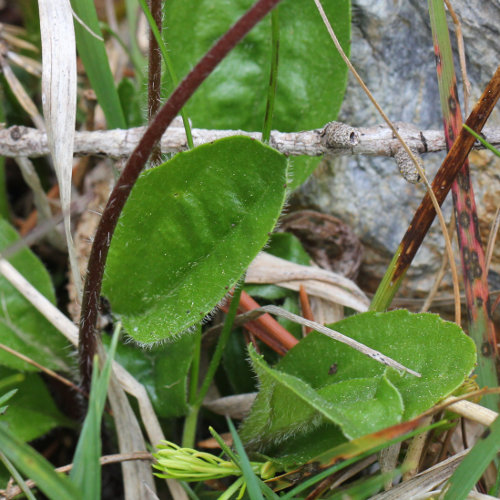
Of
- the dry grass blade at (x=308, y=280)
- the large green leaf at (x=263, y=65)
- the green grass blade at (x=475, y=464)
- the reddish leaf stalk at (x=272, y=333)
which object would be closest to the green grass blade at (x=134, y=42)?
the large green leaf at (x=263, y=65)

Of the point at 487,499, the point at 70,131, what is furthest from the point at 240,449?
the point at 70,131

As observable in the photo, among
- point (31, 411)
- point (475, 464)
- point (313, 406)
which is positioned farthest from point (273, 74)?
point (31, 411)

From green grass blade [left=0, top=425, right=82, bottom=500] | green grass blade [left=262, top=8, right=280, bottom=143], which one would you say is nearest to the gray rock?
green grass blade [left=262, top=8, right=280, bottom=143]

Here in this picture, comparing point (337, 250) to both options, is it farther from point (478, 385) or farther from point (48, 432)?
point (48, 432)

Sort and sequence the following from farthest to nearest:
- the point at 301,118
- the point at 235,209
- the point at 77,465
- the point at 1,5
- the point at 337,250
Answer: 1. the point at 1,5
2. the point at 337,250
3. the point at 301,118
4. the point at 235,209
5. the point at 77,465

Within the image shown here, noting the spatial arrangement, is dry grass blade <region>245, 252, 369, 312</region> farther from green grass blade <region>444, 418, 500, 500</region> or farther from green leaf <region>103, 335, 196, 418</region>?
green grass blade <region>444, 418, 500, 500</region>
